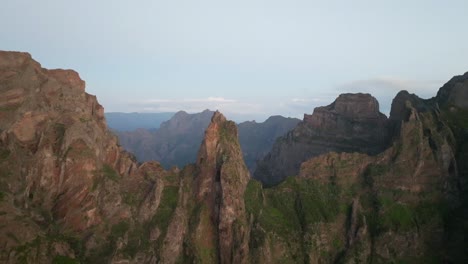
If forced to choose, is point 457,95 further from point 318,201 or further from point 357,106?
point 318,201

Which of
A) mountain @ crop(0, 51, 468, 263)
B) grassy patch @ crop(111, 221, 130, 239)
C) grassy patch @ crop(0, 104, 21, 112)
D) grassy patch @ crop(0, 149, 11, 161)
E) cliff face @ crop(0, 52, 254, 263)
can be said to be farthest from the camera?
grassy patch @ crop(111, 221, 130, 239)

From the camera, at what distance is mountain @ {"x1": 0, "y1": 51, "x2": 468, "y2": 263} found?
4444 inches

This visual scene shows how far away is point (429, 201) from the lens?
452 ft

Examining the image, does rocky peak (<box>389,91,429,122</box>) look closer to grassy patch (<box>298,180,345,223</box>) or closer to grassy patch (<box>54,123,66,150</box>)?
grassy patch (<box>298,180,345,223</box>)

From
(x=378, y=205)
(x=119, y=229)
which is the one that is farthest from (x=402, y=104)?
(x=119, y=229)

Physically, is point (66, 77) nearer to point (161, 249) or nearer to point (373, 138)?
point (161, 249)

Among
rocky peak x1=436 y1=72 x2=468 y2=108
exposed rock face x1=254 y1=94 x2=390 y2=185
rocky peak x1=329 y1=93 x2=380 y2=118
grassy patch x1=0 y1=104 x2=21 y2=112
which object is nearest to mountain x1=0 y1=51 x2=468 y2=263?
grassy patch x1=0 y1=104 x2=21 y2=112

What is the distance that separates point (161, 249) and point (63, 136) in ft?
125

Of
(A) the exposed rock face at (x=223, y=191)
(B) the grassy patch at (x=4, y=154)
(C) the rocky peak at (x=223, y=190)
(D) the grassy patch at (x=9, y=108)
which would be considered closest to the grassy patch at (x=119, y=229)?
(A) the exposed rock face at (x=223, y=191)

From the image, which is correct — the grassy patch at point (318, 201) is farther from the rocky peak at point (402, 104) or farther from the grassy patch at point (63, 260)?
the grassy patch at point (63, 260)

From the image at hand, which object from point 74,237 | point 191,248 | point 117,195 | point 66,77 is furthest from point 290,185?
point 66,77

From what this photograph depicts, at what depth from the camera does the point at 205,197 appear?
433 ft

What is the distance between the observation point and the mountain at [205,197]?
370 feet

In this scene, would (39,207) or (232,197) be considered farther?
(232,197)
